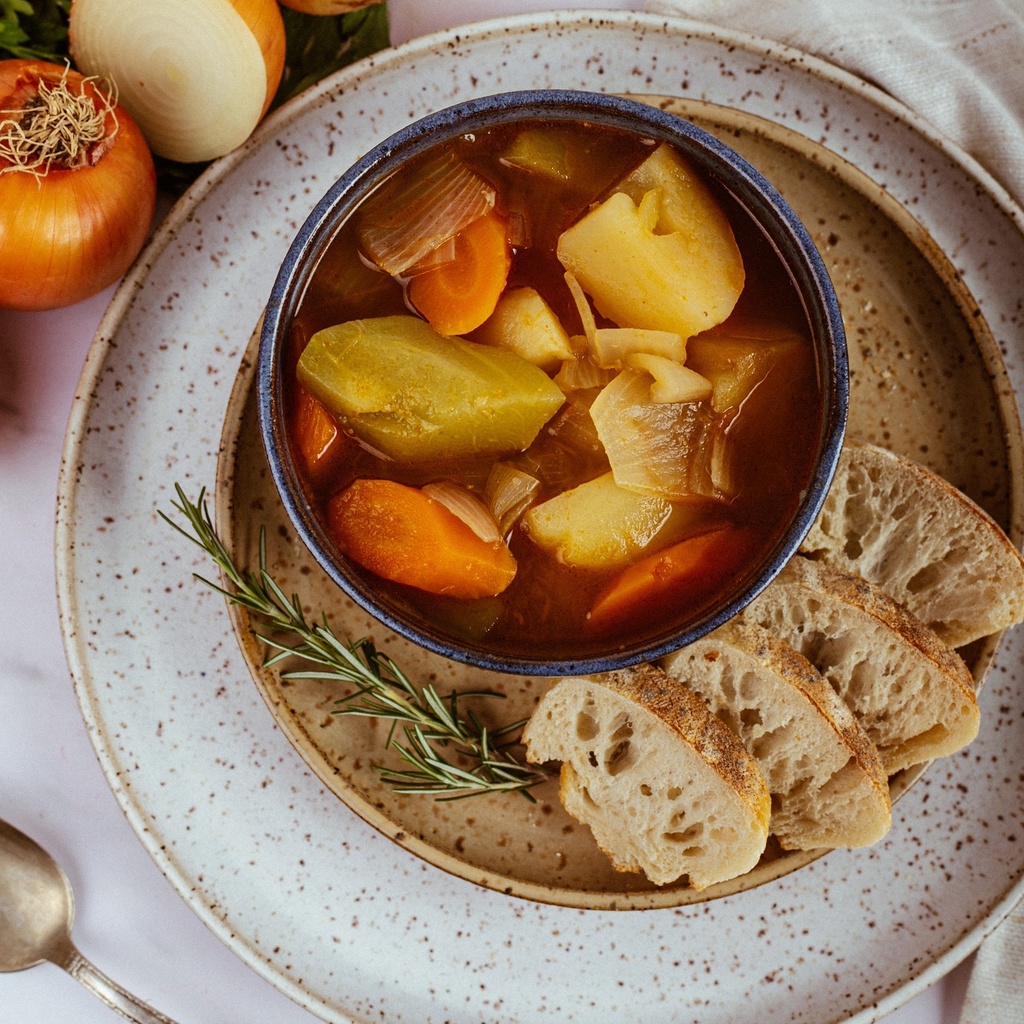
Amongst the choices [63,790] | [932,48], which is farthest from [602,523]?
[63,790]

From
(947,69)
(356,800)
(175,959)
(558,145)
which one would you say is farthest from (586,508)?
(175,959)

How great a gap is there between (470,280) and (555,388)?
242 mm

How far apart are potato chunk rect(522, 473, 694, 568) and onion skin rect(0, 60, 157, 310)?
106 cm

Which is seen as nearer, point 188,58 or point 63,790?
point 188,58

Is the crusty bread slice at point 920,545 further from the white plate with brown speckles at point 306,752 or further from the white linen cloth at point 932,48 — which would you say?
the white linen cloth at point 932,48

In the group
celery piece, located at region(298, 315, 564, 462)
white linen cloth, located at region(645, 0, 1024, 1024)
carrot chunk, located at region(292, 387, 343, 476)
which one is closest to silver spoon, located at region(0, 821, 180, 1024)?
carrot chunk, located at region(292, 387, 343, 476)

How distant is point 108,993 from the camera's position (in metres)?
2.37

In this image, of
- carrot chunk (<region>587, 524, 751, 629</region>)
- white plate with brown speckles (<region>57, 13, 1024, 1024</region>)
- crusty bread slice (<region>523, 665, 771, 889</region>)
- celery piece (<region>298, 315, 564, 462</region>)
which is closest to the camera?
celery piece (<region>298, 315, 564, 462</region>)

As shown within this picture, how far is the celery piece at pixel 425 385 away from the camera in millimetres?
1610

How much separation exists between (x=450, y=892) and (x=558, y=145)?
1.58m

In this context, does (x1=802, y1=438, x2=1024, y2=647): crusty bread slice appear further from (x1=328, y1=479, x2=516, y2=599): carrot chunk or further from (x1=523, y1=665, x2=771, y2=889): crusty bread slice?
(x1=328, y1=479, x2=516, y2=599): carrot chunk

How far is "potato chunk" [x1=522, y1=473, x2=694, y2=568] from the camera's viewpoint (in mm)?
1684

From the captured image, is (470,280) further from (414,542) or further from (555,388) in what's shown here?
(414,542)

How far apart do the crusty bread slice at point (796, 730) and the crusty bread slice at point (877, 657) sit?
6 cm
